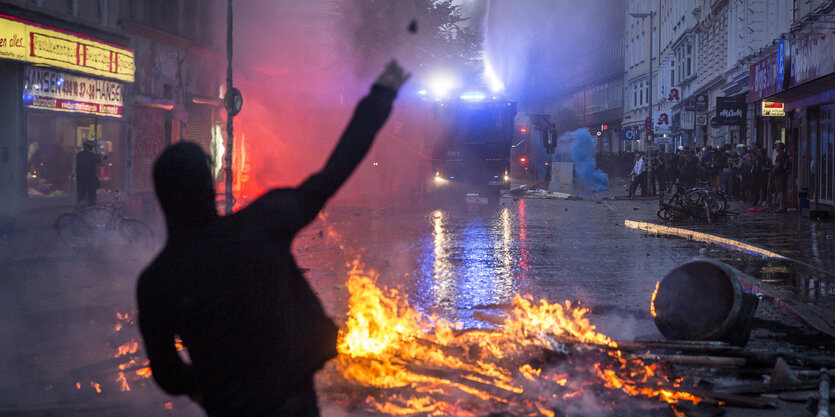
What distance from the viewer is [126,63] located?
77.6ft

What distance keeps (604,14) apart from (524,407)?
85.7 meters

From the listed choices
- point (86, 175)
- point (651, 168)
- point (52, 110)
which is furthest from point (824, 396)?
point (651, 168)

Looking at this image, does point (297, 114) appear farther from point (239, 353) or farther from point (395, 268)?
point (239, 353)

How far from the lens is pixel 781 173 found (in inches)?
814

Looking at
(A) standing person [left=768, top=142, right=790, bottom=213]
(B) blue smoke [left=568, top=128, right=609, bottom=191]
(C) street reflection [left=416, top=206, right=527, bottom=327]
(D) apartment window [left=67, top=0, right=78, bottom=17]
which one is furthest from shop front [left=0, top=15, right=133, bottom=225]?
(B) blue smoke [left=568, top=128, right=609, bottom=191]

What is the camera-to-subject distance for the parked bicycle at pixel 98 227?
13.0m

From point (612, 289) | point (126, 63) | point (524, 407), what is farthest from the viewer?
point (126, 63)

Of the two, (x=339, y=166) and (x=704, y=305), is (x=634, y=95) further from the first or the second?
(x=339, y=166)

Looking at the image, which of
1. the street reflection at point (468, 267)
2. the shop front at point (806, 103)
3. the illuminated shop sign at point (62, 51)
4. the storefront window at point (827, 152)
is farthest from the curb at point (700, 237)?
the illuminated shop sign at point (62, 51)

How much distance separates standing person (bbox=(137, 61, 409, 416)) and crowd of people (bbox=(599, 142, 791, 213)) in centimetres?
Answer: 1938

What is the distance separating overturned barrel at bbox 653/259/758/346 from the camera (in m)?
5.77

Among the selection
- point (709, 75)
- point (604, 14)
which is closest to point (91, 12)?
point (709, 75)

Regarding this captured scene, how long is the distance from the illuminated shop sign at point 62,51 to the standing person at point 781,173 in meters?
18.9

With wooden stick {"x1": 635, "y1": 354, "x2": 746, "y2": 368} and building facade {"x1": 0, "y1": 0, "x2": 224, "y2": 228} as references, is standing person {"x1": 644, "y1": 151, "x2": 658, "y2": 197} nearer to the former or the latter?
building facade {"x1": 0, "y1": 0, "x2": 224, "y2": 228}
